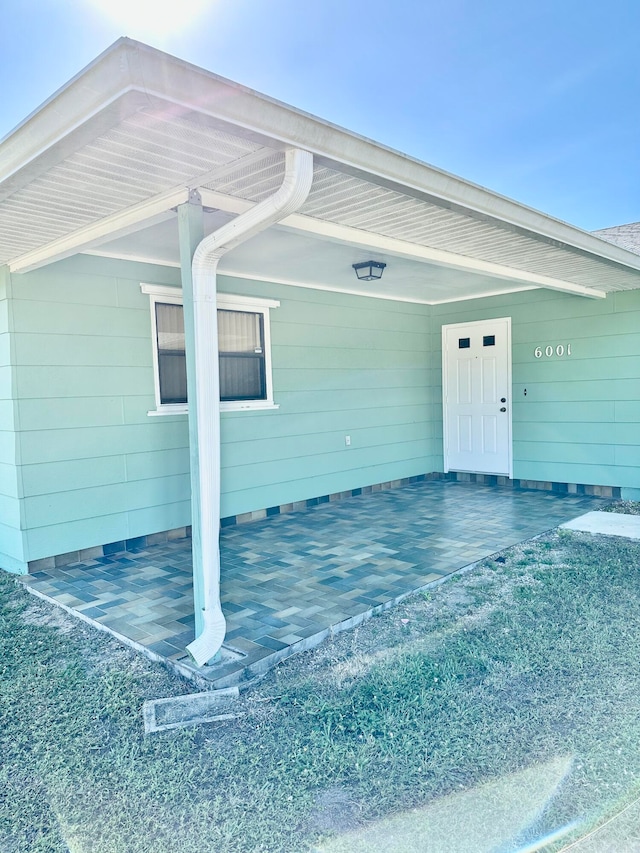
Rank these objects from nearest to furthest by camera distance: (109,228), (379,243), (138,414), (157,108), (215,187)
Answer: (157,108)
(215,187)
(109,228)
(379,243)
(138,414)

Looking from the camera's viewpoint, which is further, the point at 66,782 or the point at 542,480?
the point at 542,480

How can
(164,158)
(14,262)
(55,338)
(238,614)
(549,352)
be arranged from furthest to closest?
(549,352), (55,338), (14,262), (238,614), (164,158)

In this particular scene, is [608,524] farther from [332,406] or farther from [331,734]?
[331,734]

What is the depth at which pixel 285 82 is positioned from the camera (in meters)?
9.36

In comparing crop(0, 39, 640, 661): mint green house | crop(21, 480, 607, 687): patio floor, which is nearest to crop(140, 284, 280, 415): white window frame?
crop(0, 39, 640, 661): mint green house

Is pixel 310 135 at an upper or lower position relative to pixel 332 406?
upper

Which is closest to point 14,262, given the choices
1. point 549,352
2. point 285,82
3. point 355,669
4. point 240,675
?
point 240,675

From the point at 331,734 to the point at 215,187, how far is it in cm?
248

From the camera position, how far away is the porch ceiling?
2.04 metres

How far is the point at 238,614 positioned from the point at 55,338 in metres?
2.53

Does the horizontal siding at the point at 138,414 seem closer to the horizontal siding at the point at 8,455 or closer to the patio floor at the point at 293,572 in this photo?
the horizontal siding at the point at 8,455

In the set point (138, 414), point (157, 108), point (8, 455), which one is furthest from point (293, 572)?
point (157, 108)

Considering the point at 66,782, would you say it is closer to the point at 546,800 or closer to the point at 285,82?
the point at 546,800

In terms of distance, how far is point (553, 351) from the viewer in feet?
23.0
